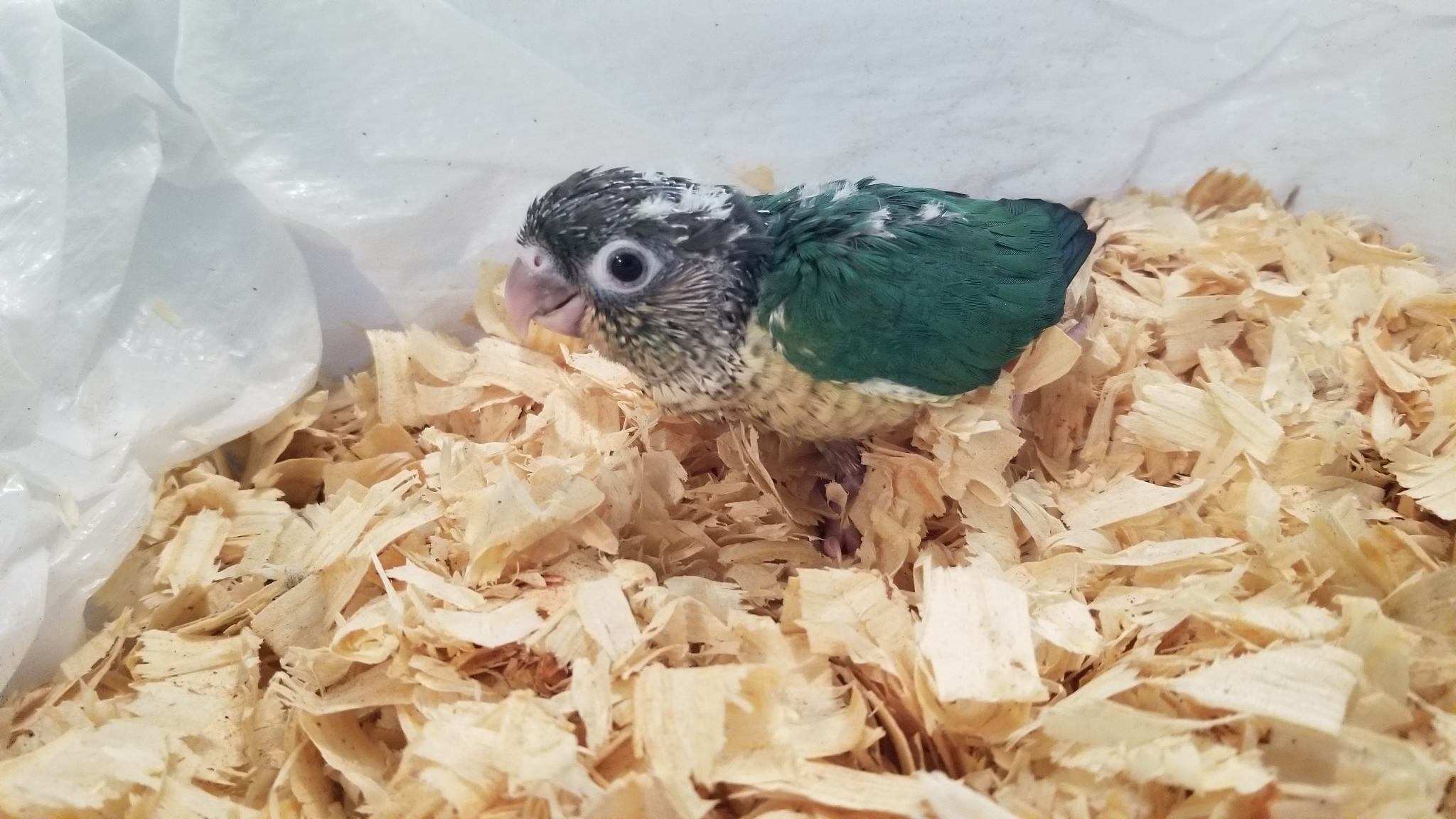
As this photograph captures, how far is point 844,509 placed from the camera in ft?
4.28

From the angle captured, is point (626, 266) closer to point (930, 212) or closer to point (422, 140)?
point (930, 212)

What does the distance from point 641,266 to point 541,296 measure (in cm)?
15

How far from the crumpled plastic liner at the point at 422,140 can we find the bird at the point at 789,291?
453mm

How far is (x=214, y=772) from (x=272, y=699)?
0.09 metres

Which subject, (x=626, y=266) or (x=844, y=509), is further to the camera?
(x=844, y=509)

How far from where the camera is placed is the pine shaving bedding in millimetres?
833

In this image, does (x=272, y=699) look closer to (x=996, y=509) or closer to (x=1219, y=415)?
(x=996, y=509)

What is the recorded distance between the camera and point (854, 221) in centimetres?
114

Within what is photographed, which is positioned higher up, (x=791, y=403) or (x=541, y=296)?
(x=541, y=296)

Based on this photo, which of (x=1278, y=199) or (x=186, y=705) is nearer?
(x=186, y=705)

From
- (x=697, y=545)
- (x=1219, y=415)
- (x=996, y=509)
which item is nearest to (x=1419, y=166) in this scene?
(x=1219, y=415)

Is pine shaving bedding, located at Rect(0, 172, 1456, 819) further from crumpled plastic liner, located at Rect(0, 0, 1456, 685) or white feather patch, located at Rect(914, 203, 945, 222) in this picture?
white feather patch, located at Rect(914, 203, 945, 222)

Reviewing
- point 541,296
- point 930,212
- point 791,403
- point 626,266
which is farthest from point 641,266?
point 930,212

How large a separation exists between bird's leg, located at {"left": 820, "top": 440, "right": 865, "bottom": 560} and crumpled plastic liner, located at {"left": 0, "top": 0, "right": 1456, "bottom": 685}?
1.99ft
